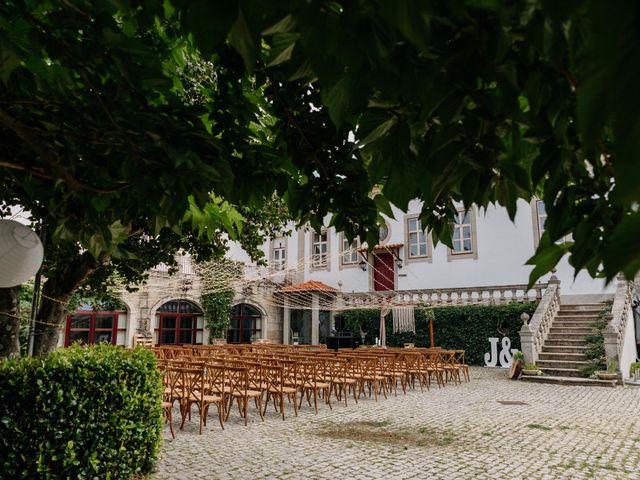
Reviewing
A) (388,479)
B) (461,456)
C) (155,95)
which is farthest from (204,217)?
(461,456)

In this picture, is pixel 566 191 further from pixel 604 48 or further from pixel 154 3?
pixel 154 3

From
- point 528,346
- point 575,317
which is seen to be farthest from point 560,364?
point 575,317

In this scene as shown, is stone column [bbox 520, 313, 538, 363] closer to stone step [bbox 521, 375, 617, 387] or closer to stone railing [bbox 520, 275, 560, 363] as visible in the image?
stone railing [bbox 520, 275, 560, 363]

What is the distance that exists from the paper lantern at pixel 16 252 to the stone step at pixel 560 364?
532 inches

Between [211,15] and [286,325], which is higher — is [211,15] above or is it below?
above

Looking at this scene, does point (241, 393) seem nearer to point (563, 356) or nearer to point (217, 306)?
point (563, 356)

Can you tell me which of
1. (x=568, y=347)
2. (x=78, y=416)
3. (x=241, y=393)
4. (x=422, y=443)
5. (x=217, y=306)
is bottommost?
(x=422, y=443)

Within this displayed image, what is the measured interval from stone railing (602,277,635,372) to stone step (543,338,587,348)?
3.23 feet

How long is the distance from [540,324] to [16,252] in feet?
46.5

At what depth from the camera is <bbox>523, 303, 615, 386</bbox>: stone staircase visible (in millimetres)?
12508

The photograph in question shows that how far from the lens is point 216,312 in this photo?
65.5ft

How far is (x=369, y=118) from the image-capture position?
122 cm

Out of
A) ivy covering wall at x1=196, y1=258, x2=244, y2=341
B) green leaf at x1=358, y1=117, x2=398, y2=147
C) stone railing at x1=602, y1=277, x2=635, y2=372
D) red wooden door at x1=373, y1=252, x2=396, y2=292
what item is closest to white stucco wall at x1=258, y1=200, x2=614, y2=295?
red wooden door at x1=373, y1=252, x2=396, y2=292

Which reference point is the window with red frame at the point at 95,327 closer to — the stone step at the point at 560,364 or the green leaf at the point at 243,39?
the stone step at the point at 560,364
